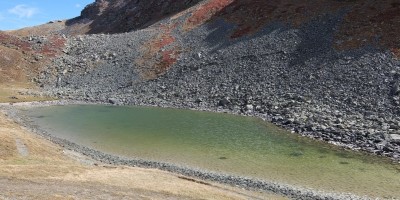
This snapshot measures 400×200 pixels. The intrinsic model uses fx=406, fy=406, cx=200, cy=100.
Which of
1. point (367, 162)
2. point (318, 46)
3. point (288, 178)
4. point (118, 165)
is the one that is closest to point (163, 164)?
point (118, 165)

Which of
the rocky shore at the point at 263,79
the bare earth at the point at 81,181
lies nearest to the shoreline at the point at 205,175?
the bare earth at the point at 81,181

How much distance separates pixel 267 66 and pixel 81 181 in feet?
168

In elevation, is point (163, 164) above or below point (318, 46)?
below

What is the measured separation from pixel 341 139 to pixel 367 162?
7.10 metres

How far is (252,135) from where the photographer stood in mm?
49500

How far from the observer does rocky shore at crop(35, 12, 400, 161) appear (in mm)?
52031

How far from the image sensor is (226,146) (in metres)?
44.5

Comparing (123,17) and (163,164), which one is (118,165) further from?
(123,17)

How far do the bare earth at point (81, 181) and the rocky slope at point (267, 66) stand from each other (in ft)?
68.3

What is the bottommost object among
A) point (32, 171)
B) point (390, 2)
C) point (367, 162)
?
point (367, 162)

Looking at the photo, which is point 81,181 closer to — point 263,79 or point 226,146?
point 226,146

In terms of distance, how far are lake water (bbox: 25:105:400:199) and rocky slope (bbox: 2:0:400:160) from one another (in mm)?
3875

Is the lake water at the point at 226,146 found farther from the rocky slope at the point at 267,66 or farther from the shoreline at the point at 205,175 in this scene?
the rocky slope at the point at 267,66

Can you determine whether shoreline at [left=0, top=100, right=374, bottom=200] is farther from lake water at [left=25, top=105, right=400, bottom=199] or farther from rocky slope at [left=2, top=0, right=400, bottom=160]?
rocky slope at [left=2, top=0, right=400, bottom=160]
